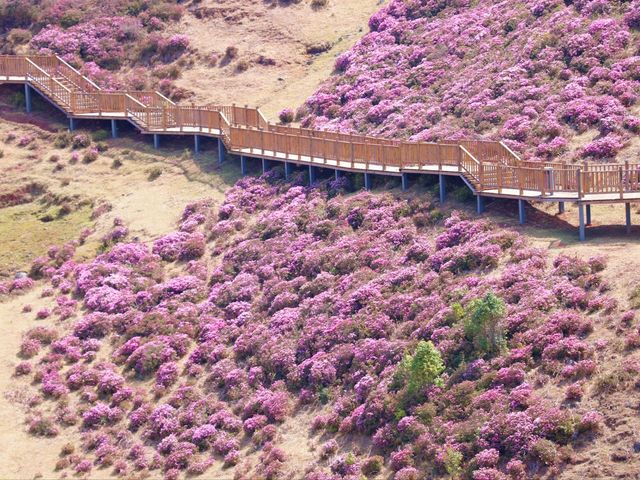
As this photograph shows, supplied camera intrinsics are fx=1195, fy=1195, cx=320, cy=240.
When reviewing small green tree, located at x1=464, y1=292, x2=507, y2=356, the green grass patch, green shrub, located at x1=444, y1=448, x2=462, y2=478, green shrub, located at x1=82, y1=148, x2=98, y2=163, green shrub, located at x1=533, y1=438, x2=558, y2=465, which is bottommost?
green shrub, located at x1=444, y1=448, x2=462, y2=478

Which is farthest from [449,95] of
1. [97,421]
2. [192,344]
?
[97,421]

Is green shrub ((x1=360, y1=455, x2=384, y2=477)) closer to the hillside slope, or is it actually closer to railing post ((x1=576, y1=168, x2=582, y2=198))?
railing post ((x1=576, y1=168, x2=582, y2=198))

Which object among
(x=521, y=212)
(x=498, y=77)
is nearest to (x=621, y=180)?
(x=521, y=212)

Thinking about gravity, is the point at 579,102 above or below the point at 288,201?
above

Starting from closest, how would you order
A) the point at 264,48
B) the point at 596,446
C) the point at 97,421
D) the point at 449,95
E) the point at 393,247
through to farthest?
the point at 596,446
the point at 97,421
the point at 393,247
the point at 449,95
the point at 264,48

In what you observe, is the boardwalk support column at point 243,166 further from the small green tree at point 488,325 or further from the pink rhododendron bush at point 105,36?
the small green tree at point 488,325

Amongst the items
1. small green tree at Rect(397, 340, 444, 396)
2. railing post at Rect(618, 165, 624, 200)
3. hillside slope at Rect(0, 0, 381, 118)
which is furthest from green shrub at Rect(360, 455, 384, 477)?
hillside slope at Rect(0, 0, 381, 118)

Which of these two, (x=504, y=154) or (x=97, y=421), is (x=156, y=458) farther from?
(x=504, y=154)

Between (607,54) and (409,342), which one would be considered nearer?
(409,342)
